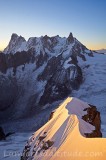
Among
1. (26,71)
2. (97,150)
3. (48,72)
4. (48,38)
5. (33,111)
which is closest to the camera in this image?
(97,150)

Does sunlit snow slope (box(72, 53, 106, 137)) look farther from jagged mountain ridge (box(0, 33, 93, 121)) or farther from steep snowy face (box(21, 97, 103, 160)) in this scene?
steep snowy face (box(21, 97, 103, 160))

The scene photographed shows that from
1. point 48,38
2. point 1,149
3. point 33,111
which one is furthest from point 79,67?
point 1,149

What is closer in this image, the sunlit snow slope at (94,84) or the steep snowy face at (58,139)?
the steep snowy face at (58,139)

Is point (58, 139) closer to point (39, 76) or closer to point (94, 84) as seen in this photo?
point (94, 84)

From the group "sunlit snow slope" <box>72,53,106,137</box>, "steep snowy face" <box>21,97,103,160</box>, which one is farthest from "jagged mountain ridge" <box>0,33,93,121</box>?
"steep snowy face" <box>21,97,103,160</box>

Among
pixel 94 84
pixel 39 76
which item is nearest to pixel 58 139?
pixel 94 84

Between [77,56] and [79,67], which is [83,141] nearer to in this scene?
[79,67]

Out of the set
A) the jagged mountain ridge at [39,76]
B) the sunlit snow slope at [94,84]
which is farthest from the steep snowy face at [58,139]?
the jagged mountain ridge at [39,76]

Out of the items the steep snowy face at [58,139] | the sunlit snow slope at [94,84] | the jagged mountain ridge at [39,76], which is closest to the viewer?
the steep snowy face at [58,139]

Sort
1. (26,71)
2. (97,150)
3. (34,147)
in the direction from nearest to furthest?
(97,150) → (34,147) → (26,71)

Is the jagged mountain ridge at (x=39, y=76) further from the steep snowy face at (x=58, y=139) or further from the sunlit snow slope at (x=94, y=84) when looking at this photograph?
the steep snowy face at (x=58, y=139)
